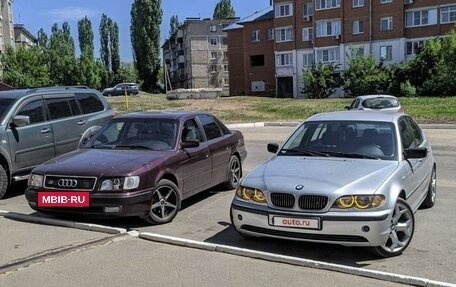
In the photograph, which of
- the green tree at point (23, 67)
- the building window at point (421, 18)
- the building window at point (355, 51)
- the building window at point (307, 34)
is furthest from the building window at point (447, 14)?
the green tree at point (23, 67)

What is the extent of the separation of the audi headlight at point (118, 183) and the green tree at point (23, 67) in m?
52.6

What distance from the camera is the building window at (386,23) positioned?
55.5m

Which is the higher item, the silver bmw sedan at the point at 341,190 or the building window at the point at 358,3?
the building window at the point at 358,3

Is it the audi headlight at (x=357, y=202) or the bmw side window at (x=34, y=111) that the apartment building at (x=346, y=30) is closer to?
the bmw side window at (x=34, y=111)

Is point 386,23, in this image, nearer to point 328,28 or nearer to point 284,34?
point 328,28

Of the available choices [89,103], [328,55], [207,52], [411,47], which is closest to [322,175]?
[89,103]

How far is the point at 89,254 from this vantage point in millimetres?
5406

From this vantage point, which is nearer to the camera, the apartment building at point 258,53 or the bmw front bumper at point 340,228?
the bmw front bumper at point 340,228

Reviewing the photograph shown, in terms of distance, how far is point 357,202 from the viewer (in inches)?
198

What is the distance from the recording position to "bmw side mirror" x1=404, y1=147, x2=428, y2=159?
5919mm

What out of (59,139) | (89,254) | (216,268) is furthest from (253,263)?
(59,139)

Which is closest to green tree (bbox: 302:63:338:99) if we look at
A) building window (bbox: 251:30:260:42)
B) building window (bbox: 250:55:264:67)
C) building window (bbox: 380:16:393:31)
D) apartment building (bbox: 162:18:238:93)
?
building window (bbox: 380:16:393:31)

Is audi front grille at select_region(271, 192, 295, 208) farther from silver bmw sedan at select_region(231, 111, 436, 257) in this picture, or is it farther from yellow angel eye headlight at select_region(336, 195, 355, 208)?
yellow angel eye headlight at select_region(336, 195, 355, 208)

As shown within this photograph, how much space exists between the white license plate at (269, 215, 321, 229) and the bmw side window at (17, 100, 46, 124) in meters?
5.74
